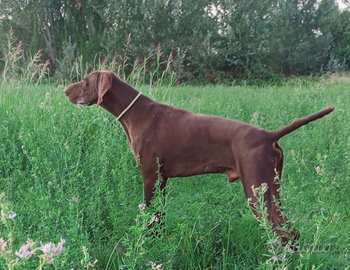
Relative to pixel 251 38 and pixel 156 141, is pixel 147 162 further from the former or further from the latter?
pixel 251 38

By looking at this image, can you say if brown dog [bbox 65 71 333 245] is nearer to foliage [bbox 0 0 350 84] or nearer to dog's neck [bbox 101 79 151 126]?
dog's neck [bbox 101 79 151 126]

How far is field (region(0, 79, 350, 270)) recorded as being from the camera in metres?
1.70

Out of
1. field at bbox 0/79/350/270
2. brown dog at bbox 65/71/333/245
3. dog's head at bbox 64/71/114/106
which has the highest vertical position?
dog's head at bbox 64/71/114/106

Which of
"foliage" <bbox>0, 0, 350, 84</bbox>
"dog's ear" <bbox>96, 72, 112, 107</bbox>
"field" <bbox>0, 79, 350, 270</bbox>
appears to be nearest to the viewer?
"field" <bbox>0, 79, 350, 270</bbox>

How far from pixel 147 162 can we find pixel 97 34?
15498mm

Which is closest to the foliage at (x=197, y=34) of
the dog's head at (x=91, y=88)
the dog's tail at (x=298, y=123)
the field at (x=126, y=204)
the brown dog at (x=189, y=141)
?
the field at (x=126, y=204)

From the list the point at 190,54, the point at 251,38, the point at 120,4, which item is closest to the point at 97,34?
the point at 120,4

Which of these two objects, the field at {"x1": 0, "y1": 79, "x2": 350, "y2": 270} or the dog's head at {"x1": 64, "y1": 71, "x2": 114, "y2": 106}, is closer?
the field at {"x1": 0, "y1": 79, "x2": 350, "y2": 270}

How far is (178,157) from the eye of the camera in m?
2.32

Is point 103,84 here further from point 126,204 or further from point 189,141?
point 126,204

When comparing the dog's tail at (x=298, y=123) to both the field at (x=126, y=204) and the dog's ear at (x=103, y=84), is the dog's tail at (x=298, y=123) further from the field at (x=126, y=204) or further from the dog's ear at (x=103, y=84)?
the dog's ear at (x=103, y=84)

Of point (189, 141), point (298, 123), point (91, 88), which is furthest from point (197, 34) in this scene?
point (298, 123)

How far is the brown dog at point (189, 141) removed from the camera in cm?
197

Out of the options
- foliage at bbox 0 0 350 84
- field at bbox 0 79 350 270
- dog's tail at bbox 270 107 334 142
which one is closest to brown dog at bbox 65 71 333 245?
dog's tail at bbox 270 107 334 142
